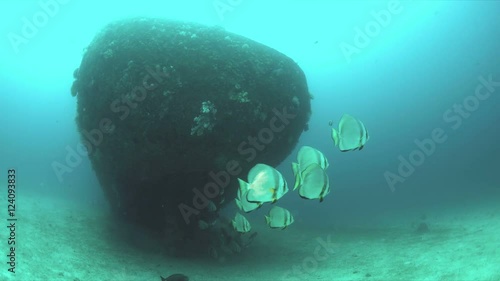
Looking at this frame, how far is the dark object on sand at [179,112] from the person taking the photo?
25.6 feet

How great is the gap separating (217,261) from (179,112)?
Answer: 4128 mm

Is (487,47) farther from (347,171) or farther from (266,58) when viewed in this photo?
(266,58)

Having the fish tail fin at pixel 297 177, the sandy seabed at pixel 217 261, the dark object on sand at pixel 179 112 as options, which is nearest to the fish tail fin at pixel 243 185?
the fish tail fin at pixel 297 177

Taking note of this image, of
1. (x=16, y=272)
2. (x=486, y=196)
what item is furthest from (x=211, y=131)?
(x=486, y=196)

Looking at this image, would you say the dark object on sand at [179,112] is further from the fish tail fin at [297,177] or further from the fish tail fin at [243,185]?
the fish tail fin at [297,177]

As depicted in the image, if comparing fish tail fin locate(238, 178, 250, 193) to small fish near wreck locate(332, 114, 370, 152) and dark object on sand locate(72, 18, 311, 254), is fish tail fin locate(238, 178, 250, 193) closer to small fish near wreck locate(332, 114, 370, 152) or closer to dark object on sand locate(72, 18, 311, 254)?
small fish near wreck locate(332, 114, 370, 152)

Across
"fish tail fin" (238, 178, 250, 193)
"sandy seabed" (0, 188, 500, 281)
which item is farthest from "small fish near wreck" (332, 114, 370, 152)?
"sandy seabed" (0, 188, 500, 281)

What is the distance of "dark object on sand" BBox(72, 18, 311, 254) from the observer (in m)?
7.79

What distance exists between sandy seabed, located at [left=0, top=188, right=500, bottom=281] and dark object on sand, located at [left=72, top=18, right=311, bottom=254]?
123 cm

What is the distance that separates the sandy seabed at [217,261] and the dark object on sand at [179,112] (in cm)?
123

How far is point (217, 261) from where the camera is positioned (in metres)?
8.66

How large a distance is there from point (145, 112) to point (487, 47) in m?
25.9

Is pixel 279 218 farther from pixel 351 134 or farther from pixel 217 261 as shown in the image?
pixel 217 261

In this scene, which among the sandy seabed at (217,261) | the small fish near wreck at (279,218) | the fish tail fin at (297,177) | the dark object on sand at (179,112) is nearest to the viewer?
the fish tail fin at (297,177)
